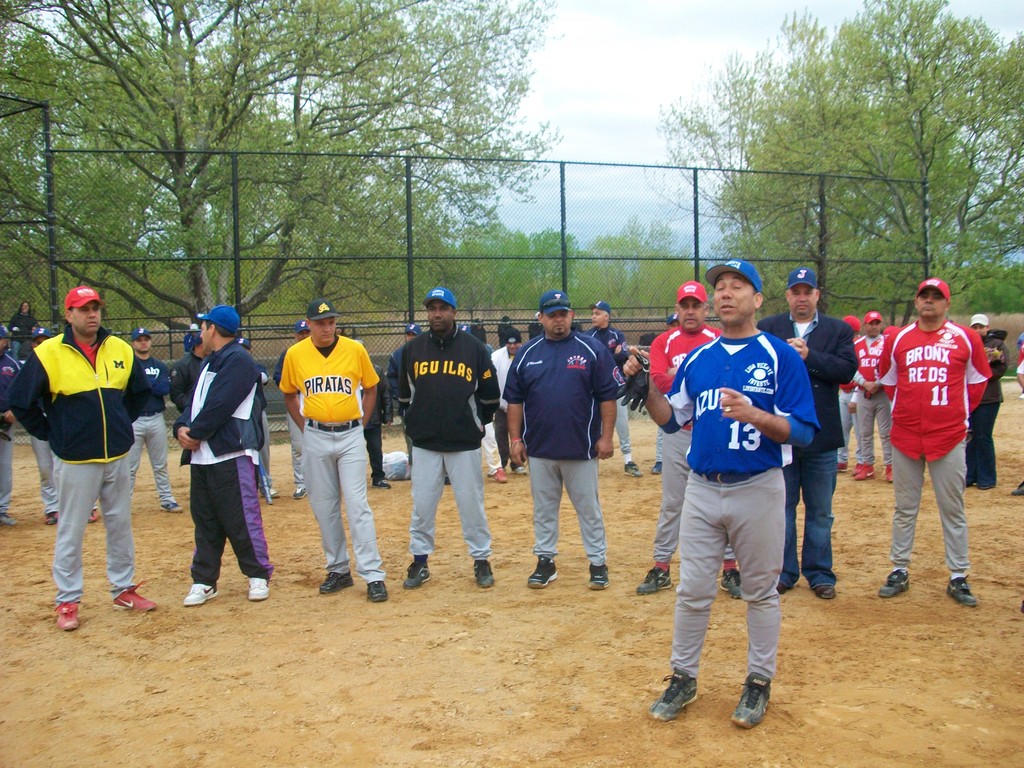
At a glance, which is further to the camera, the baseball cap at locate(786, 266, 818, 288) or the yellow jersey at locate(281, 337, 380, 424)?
the yellow jersey at locate(281, 337, 380, 424)

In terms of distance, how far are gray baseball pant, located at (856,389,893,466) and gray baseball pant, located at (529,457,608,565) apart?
5798mm

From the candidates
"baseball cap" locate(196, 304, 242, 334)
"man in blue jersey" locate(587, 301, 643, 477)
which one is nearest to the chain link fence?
"man in blue jersey" locate(587, 301, 643, 477)

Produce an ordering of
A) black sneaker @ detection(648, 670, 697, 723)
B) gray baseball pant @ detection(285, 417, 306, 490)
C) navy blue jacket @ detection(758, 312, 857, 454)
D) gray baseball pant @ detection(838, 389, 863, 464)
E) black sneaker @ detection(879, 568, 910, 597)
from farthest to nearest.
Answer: gray baseball pant @ detection(838, 389, 863, 464) < gray baseball pant @ detection(285, 417, 306, 490) < black sneaker @ detection(879, 568, 910, 597) < navy blue jacket @ detection(758, 312, 857, 454) < black sneaker @ detection(648, 670, 697, 723)

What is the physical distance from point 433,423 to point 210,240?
1126 centimetres

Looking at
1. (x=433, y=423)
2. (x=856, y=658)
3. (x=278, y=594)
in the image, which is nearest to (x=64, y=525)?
(x=278, y=594)

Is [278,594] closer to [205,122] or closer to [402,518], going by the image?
[402,518]

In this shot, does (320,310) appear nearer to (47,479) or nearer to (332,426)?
(332,426)

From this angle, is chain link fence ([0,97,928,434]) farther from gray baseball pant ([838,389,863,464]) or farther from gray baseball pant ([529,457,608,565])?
gray baseball pant ([529,457,608,565])

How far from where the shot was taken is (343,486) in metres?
6.68

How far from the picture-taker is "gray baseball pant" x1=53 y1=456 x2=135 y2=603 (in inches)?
241

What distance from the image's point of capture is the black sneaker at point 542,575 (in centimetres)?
676

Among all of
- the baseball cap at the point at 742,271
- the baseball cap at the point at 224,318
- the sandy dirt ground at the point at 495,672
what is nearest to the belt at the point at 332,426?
the baseball cap at the point at 224,318

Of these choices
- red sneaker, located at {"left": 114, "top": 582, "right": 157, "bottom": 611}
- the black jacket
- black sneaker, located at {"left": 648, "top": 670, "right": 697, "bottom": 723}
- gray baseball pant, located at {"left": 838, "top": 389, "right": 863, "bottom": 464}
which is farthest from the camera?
gray baseball pant, located at {"left": 838, "top": 389, "right": 863, "bottom": 464}

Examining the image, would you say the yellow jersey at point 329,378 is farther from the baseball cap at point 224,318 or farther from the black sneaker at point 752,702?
the black sneaker at point 752,702
